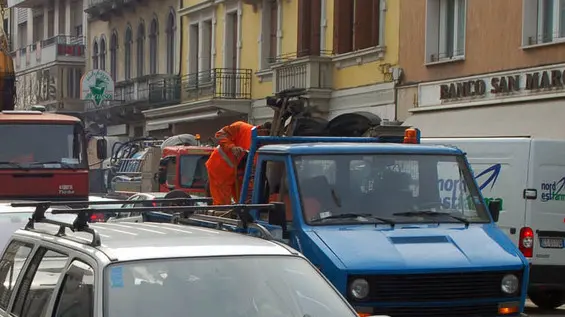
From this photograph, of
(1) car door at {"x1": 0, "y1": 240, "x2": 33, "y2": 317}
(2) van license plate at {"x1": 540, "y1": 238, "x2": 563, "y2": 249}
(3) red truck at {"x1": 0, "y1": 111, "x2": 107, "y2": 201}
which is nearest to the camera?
(1) car door at {"x1": 0, "y1": 240, "x2": 33, "y2": 317}

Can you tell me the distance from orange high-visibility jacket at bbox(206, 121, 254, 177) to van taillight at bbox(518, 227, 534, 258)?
404cm

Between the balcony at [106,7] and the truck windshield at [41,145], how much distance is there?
23578 mm

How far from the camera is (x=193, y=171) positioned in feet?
75.8

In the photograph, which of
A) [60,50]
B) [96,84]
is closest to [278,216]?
[96,84]

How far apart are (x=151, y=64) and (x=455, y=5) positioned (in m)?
20.1

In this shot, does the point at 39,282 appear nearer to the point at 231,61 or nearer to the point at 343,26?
the point at 343,26

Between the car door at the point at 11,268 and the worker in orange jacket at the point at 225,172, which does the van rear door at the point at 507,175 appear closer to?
the worker in orange jacket at the point at 225,172

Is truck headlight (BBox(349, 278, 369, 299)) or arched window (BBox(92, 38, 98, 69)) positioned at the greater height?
arched window (BBox(92, 38, 98, 69))

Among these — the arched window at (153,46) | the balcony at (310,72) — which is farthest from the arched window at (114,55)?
the balcony at (310,72)

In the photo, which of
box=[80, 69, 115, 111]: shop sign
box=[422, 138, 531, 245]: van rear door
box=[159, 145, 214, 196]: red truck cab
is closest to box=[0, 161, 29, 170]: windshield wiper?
box=[159, 145, 214, 196]: red truck cab

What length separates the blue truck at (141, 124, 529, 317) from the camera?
7.88m

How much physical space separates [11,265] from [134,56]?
3713cm

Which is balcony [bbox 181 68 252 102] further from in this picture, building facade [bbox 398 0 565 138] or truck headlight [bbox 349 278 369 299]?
truck headlight [bbox 349 278 369 299]

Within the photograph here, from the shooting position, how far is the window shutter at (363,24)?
27.1 meters
